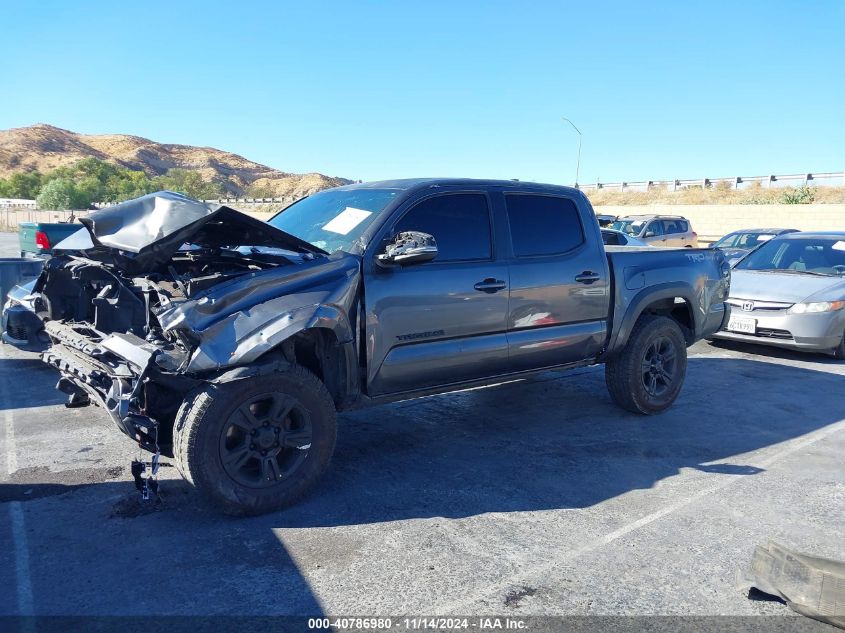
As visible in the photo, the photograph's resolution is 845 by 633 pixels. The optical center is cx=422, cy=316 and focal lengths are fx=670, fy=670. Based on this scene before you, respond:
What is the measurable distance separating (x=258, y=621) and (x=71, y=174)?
93297 mm

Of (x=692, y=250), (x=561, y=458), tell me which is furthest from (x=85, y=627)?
(x=692, y=250)

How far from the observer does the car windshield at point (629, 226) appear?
2086cm

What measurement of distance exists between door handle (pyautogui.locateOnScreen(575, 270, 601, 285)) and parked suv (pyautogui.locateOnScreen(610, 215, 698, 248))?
15797 mm

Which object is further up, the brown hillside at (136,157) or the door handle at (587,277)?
the brown hillside at (136,157)

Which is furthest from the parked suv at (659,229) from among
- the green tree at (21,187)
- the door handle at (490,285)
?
the green tree at (21,187)

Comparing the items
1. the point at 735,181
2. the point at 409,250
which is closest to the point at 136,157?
the point at 735,181

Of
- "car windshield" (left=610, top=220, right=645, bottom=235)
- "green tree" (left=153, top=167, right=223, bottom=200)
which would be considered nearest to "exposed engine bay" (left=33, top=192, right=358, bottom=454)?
"car windshield" (left=610, top=220, right=645, bottom=235)

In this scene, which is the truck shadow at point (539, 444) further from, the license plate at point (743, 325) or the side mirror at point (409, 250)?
the side mirror at point (409, 250)

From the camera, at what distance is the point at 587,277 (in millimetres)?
5340

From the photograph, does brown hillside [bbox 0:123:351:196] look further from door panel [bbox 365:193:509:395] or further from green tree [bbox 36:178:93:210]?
door panel [bbox 365:193:509:395]

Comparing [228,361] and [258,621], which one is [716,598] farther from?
[228,361]

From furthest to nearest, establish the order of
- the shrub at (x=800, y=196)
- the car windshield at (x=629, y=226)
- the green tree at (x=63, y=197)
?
the green tree at (x=63, y=197) < the shrub at (x=800, y=196) < the car windshield at (x=629, y=226)

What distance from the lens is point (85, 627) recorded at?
2.78 m

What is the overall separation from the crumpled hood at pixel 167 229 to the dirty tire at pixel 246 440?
852mm
